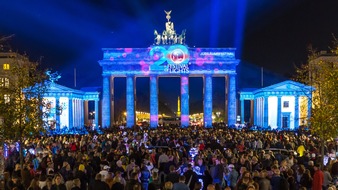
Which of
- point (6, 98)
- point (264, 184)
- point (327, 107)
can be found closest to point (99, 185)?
point (264, 184)

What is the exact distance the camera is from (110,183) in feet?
41.5

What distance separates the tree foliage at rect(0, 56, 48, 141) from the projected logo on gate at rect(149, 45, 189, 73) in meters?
48.5

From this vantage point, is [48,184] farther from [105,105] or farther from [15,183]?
[105,105]

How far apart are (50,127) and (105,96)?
163 feet

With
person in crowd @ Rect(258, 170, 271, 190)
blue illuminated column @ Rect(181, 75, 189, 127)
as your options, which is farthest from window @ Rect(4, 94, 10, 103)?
blue illuminated column @ Rect(181, 75, 189, 127)

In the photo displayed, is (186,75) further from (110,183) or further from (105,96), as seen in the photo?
(110,183)

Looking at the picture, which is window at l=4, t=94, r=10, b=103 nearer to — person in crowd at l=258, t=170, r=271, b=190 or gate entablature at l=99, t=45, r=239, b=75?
person in crowd at l=258, t=170, r=271, b=190

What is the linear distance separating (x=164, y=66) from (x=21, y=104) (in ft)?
168

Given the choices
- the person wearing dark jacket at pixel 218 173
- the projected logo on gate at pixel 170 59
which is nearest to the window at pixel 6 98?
the person wearing dark jacket at pixel 218 173

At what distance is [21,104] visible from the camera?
18.4 metres

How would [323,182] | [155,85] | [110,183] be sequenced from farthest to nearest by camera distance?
[155,85], [323,182], [110,183]

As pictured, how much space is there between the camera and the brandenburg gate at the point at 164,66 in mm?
68562

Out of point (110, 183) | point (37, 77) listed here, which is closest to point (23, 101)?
point (37, 77)

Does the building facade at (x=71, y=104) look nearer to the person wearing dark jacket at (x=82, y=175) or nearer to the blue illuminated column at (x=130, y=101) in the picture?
the blue illuminated column at (x=130, y=101)
